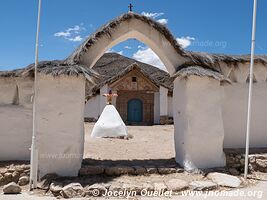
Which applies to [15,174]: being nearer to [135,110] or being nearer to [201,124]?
[201,124]

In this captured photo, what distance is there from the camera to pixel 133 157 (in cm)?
820

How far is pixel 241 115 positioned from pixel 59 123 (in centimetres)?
475

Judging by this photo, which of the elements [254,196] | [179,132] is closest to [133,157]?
[179,132]

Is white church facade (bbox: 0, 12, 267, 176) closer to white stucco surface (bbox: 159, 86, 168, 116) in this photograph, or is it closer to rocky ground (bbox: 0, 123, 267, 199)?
rocky ground (bbox: 0, 123, 267, 199)

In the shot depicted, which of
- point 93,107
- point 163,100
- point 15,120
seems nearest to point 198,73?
point 15,120

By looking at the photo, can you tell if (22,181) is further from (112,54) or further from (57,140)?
(112,54)

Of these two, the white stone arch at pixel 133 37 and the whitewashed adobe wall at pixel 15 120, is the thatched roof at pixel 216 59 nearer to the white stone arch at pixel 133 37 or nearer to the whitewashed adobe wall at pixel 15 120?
the white stone arch at pixel 133 37

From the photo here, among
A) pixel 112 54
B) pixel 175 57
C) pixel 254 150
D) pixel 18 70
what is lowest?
pixel 254 150

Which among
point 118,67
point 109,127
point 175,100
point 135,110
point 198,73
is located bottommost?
point 109,127

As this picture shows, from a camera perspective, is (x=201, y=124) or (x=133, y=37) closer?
(x=201, y=124)

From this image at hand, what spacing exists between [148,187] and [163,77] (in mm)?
21514

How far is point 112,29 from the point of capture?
22.6 ft

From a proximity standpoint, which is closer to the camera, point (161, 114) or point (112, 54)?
point (161, 114)

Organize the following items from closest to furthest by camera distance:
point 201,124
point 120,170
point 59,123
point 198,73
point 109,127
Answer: point 59,123
point 120,170
point 198,73
point 201,124
point 109,127
